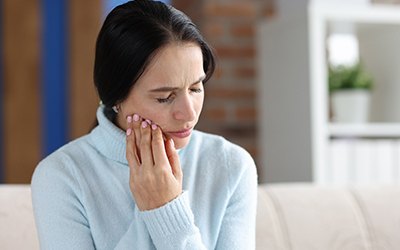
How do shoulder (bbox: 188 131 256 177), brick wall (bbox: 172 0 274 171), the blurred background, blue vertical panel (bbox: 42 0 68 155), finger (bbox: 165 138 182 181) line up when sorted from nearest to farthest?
1. finger (bbox: 165 138 182 181)
2. shoulder (bbox: 188 131 256 177)
3. the blurred background
4. brick wall (bbox: 172 0 274 171)
5. blue vertical panel (bbox: 42 0 68 155)

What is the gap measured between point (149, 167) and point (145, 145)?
4 centimetres

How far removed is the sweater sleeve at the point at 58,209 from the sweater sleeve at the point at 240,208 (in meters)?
0.27

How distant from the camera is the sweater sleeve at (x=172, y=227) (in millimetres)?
1561

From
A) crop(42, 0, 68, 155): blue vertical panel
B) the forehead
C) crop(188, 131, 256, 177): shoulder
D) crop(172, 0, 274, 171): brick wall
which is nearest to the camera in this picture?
the forehead

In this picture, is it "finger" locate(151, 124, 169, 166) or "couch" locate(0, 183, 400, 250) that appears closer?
"finger" locate(151, 124, 169, 166)

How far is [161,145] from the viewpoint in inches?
62.4

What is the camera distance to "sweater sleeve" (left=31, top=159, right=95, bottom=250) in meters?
1.56

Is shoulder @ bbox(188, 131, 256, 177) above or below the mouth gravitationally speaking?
below

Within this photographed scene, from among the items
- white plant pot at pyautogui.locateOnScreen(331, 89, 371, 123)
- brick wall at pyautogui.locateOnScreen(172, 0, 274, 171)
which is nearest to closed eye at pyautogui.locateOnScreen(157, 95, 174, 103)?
white plant pot at pyautogui.locateOnScreen(331, 89, 371, 123)

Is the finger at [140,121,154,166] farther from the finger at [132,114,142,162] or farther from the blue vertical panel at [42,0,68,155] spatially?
the blue vertical panel at [42,0,68,155]

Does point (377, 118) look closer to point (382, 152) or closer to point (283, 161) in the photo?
point (382, 152)

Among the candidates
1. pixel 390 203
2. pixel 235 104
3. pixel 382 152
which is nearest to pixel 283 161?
pixel 382 152

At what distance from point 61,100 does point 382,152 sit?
1.99m

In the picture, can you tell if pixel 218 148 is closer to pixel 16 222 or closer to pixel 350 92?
pixel 16 222
